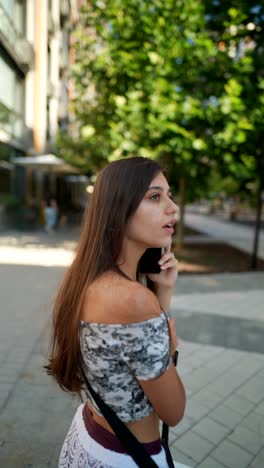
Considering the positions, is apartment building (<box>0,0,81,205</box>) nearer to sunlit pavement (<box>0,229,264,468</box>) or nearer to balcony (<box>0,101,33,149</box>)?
balcony (<box>0,101,33,149</box>)

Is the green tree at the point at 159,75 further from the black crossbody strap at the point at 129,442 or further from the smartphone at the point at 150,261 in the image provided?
the black crossbody strap at the point at 129,442

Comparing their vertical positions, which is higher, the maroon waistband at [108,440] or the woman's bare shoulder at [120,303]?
the woman's bare shoulder at [120,303]

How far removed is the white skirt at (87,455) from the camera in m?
1.26

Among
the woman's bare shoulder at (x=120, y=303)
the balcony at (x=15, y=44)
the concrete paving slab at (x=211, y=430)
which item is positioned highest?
the balcony at (x=15, y=44)

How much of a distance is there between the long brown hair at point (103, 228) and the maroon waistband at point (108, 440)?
0.87ft

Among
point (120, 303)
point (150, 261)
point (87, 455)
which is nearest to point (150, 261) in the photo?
point (150, 261)

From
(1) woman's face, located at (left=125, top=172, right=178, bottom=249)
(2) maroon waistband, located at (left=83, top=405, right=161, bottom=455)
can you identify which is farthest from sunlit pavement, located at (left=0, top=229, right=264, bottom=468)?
(1) woman's face, located at (left=125, top=172, right=178, bottom=249)

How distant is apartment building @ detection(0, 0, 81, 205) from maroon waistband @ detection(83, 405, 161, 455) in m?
16.1

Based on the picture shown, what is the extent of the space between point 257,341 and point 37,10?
21224mm

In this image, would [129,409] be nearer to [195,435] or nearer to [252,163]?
[195,435]

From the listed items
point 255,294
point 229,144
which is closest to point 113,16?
point 229,144

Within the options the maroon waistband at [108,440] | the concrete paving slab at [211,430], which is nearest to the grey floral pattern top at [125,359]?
the maroon waistband at [108,440]

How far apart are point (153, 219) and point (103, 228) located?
0.59 feet

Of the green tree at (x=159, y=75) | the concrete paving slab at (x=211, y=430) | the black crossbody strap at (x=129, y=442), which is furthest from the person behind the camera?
the green tree at (x=159, y=75)
